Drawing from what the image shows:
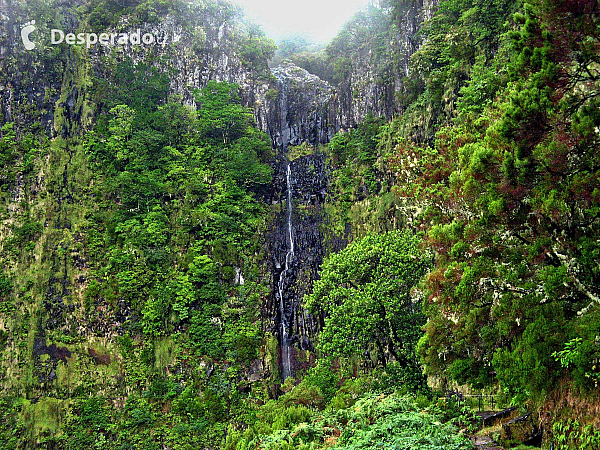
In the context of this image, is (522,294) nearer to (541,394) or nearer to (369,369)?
(541,394)

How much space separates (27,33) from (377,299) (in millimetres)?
22007

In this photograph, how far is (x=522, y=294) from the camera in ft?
20.3

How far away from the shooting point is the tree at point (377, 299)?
11.1m

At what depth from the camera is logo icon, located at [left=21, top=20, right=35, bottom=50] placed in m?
22.3

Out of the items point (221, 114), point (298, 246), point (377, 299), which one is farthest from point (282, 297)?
point (221, 114)

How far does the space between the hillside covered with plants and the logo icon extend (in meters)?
0.32

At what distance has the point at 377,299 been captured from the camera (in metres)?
11.2

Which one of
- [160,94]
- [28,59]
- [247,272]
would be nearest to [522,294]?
[247,272]

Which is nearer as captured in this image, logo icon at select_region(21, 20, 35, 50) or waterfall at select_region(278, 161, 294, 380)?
waterfall at select_region(278, 161, 294, 380)

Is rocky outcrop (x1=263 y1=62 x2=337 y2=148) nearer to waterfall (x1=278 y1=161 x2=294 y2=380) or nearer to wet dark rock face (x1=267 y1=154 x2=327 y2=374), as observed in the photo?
wet dark rock face (x1=267 y1=154 x2=327 y2=374)

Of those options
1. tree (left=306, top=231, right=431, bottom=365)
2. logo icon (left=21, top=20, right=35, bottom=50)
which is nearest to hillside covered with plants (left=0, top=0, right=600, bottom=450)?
tree (left=306, top=231, right=431, bottom=365)

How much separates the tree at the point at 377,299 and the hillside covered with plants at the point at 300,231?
0.07 meters

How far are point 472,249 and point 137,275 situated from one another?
15.8 metres

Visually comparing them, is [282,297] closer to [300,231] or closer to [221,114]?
[300,231]
